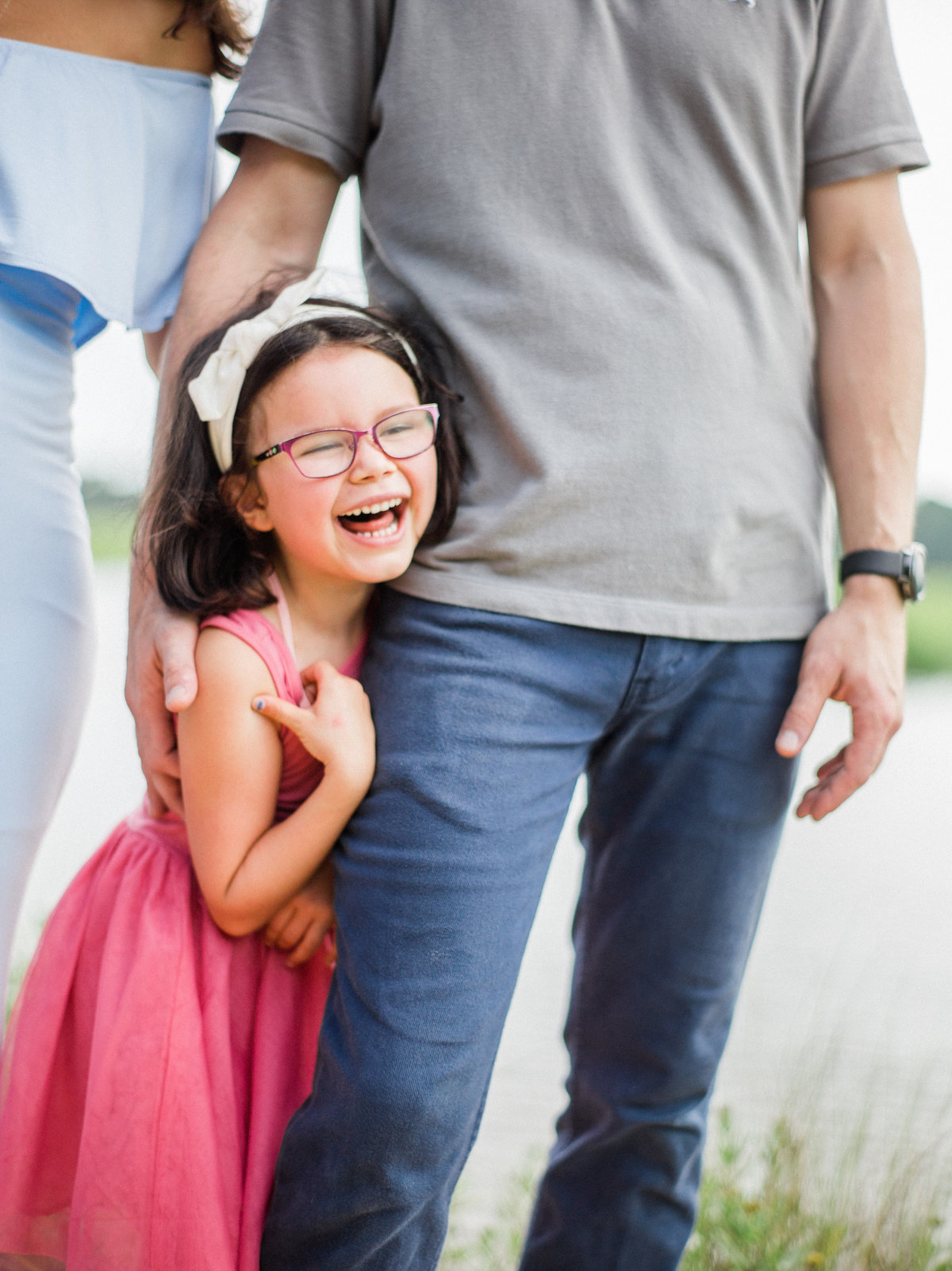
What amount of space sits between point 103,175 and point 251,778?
825mm

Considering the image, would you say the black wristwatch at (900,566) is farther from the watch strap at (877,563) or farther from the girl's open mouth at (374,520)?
the girl's open mouth at (374,520)

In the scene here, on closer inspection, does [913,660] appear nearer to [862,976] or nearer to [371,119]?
[862,976]

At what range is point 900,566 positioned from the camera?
1.53 m

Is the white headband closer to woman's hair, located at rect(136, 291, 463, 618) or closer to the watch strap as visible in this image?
woman's hair, located at rect(136, 291, 463, 618)

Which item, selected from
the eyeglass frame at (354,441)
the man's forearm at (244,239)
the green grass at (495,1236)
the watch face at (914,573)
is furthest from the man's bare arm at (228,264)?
the green grass at (495,1236)

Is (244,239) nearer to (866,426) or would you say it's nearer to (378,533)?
(378,533)

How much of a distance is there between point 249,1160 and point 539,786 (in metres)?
0.57

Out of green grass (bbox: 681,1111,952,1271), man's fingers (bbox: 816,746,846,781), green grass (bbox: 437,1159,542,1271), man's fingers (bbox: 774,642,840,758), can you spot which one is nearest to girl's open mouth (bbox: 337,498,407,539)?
man's fingers (bbox: 774,642,840,758)

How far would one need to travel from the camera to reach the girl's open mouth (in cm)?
135

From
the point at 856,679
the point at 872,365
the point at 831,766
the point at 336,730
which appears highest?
the point at 872,365

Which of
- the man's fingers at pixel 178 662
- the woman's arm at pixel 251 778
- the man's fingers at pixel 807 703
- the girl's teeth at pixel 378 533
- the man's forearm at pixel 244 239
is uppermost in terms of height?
the man's forearm at pixel 244 239

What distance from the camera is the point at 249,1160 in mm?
1354

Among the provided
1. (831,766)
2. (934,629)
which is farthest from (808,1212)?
(934,629)

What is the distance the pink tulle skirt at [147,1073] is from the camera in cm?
131
